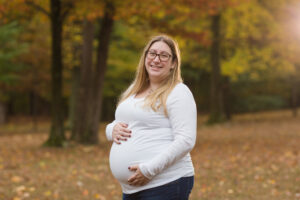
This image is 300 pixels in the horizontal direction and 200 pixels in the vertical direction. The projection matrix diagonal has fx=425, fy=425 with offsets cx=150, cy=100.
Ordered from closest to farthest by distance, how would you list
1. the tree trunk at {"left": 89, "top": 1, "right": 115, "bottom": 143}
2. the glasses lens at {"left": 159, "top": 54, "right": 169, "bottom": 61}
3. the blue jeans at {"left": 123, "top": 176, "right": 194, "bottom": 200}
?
the blue jeans at {"left": 123, "top": 176, "right": 194, "bottom": 200}
the glasses lens at {"left": 159, "top": 54, "right": 169, "bottom": 61}
the tree trunk at {"left": 89, "top": 1, "right": 115, "bottom": 143}

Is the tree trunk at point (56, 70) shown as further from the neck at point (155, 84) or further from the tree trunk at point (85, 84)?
the neck at point (155, 84)

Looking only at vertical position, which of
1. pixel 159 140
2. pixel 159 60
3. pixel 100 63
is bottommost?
pixel 159 140

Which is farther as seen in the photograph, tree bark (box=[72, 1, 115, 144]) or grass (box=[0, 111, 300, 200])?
tree bark (box=[72, 1, 115, 144])

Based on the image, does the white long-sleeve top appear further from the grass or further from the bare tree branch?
the bare tree branch

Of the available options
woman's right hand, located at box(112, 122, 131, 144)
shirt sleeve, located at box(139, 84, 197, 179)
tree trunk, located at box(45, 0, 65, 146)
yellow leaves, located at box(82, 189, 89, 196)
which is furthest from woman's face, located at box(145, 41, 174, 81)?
tree trunk, located at box(45, 0, 65, 146)

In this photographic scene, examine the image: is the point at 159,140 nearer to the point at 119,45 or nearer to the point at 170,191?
the point at 170,191

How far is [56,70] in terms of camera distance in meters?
12.4

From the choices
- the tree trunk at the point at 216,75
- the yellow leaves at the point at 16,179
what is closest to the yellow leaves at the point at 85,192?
the yellow leaves at the point at 16,179

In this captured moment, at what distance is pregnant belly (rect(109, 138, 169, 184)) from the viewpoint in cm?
290

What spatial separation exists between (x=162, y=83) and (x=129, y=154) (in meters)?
0.57

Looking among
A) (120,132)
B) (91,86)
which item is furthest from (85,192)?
(91,86)

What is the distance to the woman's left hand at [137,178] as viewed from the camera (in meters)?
2.84

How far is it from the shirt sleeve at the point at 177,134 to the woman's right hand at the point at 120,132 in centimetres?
31

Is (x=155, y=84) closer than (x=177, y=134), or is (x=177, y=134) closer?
(x=177, y=134)
